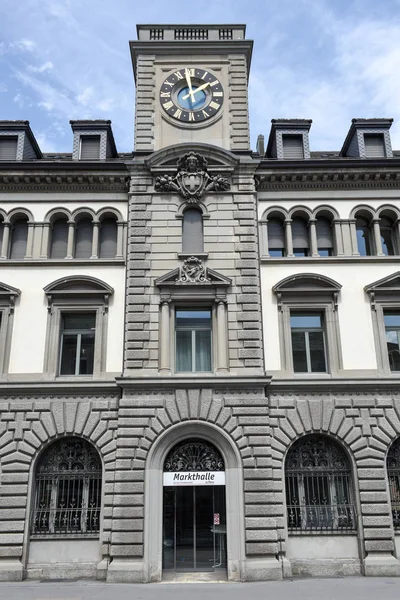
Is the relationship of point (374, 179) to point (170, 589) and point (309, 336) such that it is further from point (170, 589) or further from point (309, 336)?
point (170, 589)

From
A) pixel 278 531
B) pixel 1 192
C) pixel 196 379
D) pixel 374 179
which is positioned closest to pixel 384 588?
pixel 278 531

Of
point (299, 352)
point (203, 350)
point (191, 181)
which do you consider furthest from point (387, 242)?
point (203, 350)

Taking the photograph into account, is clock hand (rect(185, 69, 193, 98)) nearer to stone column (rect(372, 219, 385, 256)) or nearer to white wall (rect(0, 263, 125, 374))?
white wall (rect(0, 263, 125, 374))

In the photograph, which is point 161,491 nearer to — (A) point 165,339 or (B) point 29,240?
(A) point 165,339

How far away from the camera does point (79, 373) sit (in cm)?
1956

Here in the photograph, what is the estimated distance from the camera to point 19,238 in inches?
838

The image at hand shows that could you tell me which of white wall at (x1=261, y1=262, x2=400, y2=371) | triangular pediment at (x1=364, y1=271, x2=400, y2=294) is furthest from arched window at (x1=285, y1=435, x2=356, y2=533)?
triangular pediment at (x1=364, y1=271, x2=400, y2=294)

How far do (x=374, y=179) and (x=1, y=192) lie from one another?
49.1 ft

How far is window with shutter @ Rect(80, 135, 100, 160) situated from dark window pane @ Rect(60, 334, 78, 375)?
8165 mm

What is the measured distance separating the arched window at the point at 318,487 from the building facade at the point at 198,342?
2.6 inches

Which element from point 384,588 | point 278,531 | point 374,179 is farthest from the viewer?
point 374,179

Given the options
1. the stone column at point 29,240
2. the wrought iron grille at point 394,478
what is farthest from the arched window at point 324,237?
the stone column at point 29,240

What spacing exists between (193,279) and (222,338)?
97.4 inches

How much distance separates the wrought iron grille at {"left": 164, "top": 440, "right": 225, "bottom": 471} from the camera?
18.3 meters
